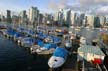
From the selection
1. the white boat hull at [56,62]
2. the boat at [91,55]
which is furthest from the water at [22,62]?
the boat at [91,55]

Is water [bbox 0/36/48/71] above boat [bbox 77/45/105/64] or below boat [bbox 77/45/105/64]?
below

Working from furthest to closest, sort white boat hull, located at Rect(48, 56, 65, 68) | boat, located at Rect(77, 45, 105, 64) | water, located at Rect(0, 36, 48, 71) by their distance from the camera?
1. boat, located at Rect(77, 45, 105, 64)
2. water, located at Rect(0, 36, 48, 71)
3. white boat hull, located at Rect(48, 56, 65, 68)

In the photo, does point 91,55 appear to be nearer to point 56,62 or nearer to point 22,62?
point 56,62

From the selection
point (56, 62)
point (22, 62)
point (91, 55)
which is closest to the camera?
point (56, 62)

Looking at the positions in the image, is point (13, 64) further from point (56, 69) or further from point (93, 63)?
point (93, 63)

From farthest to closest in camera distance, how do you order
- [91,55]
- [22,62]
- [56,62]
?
[22,62], [91,55], [56,62]

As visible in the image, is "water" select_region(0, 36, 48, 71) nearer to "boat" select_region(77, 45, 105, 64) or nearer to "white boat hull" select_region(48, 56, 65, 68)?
"white boat hull" select_region(48, 56, 65, 68)

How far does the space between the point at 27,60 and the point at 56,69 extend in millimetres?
14788

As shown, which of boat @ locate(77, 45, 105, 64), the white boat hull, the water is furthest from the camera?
boat @ locate(77, 45, 105, 64)

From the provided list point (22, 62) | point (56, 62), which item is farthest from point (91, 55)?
point (22, 62)

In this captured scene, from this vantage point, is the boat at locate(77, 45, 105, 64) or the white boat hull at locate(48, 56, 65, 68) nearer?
the white boat hull at locate(48, 56, 65, 68)

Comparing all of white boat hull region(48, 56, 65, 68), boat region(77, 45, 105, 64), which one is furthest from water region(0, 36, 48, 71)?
boat region(77, 45, 105, 64)

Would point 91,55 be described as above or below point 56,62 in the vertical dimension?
above

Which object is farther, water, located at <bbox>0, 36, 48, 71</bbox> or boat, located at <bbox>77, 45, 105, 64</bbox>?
boat, located at <bbox>77, 45, 105, 64</bbox>
